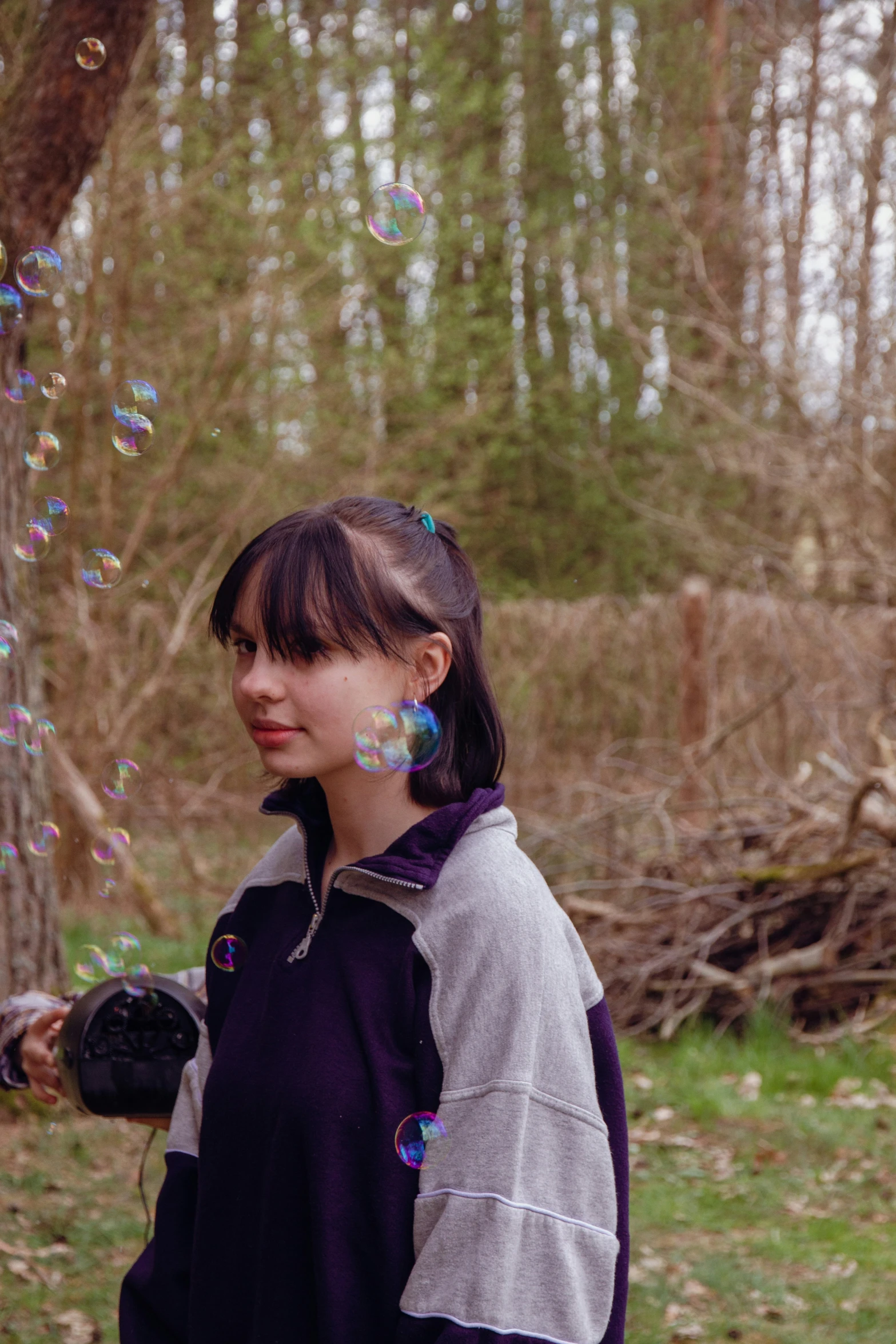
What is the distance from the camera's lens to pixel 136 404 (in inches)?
97.0

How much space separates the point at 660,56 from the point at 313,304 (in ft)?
27.8

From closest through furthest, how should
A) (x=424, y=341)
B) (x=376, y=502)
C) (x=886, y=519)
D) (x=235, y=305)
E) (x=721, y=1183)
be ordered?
1. (x=376, y=502)
2. (x=721, y=1183)
3. (x=235, y=305)
4. (x=424, y=341)
5. (x=886, y=519)

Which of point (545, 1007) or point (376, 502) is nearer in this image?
point (545, 1007)

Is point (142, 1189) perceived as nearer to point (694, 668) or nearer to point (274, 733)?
point (274, 733)

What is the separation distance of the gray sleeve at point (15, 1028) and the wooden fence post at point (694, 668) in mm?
5968

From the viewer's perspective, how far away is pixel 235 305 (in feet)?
23.7

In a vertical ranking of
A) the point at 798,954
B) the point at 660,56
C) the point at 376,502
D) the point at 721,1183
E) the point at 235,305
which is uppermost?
the point at 660,56

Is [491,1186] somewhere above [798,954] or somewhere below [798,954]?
above

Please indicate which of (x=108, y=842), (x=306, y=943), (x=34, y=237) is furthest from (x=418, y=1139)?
(x=34, y=237)

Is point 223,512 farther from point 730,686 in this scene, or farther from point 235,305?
point 730,686

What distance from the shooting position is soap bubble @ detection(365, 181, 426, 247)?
2488mm

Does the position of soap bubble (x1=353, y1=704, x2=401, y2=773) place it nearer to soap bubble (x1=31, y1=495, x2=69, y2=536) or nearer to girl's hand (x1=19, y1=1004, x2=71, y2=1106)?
girl's hand (x1=19, y1=1004, x2=71, y2=1106)

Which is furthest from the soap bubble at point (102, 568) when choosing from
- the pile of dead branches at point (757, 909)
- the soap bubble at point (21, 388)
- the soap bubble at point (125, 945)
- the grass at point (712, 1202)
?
the pile of dead branches at point (757, 909)

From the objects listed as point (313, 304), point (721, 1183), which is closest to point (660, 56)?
point (313, 304)
